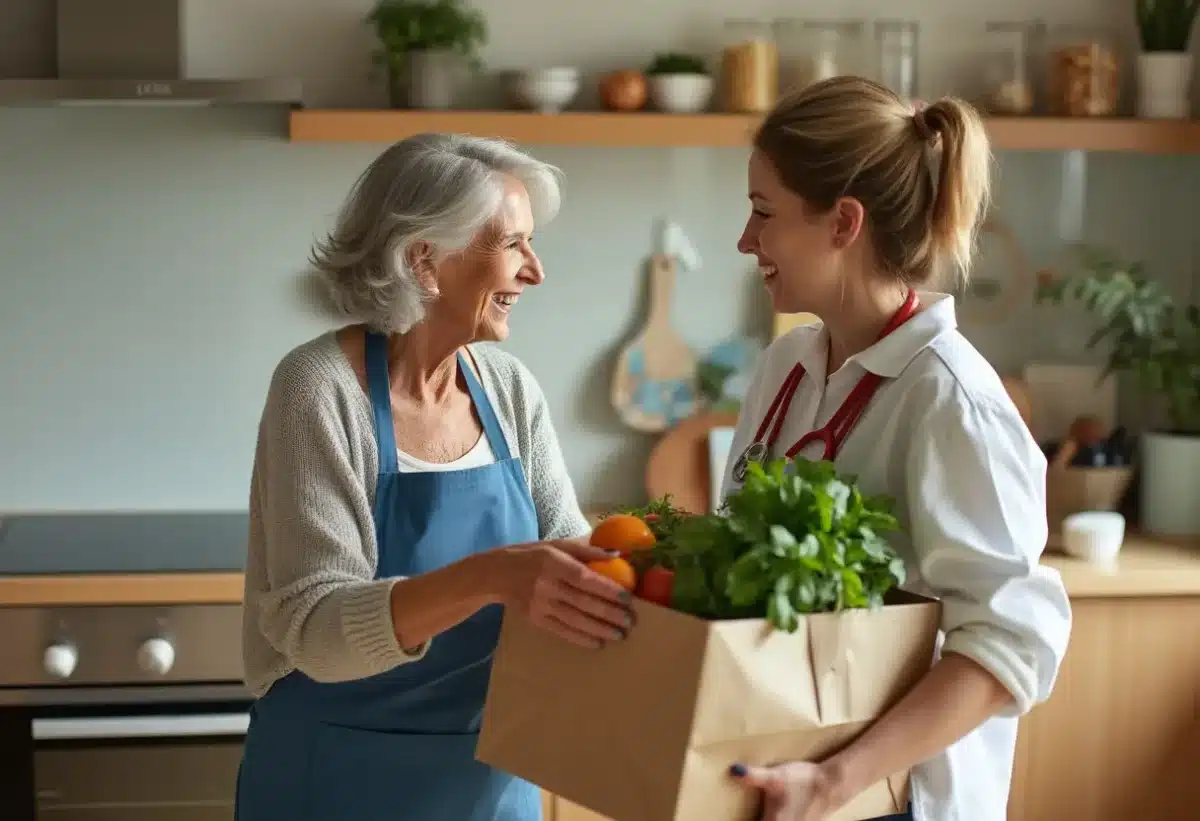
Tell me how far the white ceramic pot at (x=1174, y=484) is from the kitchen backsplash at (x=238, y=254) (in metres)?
0.47

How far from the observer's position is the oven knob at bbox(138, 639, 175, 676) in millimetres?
2588

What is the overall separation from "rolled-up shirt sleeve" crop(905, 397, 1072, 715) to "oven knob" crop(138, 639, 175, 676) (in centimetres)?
158

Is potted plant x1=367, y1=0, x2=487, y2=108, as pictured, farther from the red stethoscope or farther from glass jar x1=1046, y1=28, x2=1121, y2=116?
the red stethoscope

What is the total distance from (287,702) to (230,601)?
942mm

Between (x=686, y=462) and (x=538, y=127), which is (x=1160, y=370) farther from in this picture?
(x=538, y=127)

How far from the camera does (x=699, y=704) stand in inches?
48.6

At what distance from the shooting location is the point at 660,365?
324cm

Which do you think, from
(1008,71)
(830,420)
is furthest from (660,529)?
(1008,71)

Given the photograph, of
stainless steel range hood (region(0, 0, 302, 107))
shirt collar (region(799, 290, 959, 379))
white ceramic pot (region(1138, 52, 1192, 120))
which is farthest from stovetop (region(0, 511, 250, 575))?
white ceramic pot (region(1138, 52, 1192, 120))

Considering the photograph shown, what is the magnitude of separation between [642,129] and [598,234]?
350 millimetres

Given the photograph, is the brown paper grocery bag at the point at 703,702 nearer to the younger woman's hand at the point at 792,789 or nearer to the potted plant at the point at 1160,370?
the younger woman's hand at the point at 792,789

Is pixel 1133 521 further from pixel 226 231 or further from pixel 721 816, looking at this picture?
pixel 721 816

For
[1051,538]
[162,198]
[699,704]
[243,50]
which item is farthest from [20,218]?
[699,704]

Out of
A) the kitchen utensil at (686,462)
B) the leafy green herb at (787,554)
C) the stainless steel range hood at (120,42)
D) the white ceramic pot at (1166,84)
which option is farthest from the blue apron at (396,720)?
the white ceramic pot at (1166,84)
